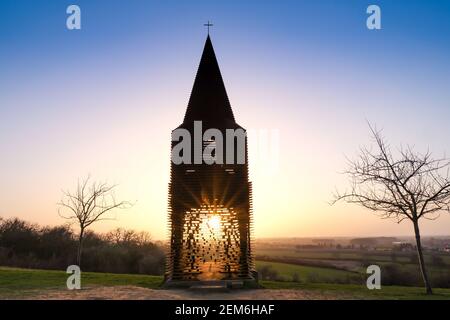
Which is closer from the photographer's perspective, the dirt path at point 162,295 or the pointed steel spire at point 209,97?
the dirt path at point 162,295

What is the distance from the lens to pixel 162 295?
35.8 ft

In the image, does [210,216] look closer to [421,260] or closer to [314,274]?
[421,260]

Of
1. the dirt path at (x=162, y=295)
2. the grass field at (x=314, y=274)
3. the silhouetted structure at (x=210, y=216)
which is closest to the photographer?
the dirt path at (x=162, y=295)

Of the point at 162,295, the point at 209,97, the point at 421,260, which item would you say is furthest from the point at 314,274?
the point at 162,295

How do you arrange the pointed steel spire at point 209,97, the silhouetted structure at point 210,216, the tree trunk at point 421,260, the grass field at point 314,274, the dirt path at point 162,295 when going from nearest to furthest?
1. the dirt path at point 162,295
2. the tree trunk at point 421,260
3. the silhouetted structure at point 210,216
4. the pointed steel spire at point 209,97
5. the grass field at point 314,274

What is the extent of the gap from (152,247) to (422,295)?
33.7 meters

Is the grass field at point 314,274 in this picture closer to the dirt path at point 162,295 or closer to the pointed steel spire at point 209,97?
the dirt path at point 162,295

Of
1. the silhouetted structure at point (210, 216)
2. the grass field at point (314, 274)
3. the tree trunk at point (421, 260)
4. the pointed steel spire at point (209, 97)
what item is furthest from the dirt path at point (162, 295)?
the grass field at point (314, 274)

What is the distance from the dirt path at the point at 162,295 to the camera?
10.3 metres

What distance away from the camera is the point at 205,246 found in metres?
14.3

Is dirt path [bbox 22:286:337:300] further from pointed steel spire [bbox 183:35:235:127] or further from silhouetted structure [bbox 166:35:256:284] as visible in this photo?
pointed steel spire [bbox 183:35:235:127]

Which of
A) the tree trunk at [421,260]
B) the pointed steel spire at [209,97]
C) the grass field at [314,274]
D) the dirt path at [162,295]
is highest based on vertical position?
the pointed steel spire at [209,97]
